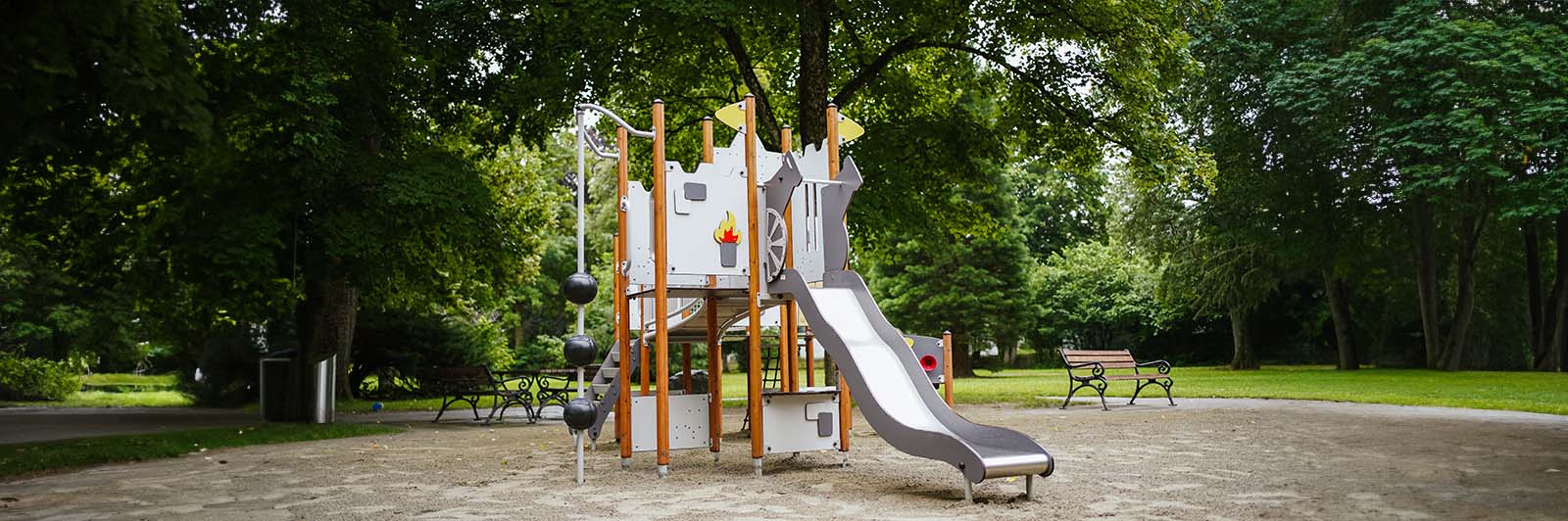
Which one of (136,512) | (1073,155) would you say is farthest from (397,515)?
(1073,155)

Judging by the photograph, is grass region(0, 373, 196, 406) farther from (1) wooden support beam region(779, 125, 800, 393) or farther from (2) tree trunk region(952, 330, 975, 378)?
(2) tree trunk region(952, 330, 975, 378)

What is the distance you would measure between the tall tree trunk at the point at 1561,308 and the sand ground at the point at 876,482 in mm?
19377

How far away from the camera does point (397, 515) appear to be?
6.64 m

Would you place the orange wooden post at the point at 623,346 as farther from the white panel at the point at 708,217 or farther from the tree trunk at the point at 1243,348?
the tree trunk at the point at 1243,348

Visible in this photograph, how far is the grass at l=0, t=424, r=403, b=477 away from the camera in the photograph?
9.85 m

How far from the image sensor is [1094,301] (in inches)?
1812

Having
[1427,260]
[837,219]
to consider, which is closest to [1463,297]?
Result: [1427,260]

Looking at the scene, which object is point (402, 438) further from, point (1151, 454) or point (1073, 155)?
point (1073, 155)

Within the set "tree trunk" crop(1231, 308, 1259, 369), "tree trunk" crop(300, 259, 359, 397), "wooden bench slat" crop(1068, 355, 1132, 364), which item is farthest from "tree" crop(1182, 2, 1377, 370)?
"tree trunk" crop(300, 259, 359, 397)

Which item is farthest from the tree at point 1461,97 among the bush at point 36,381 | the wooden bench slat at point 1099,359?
the bush at point 36,381

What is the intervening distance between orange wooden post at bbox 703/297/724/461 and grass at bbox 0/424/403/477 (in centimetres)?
514

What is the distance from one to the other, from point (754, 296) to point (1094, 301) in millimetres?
Result: 39289

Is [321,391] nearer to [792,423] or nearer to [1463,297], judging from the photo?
[792,423]

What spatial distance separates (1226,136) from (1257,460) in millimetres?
19966
